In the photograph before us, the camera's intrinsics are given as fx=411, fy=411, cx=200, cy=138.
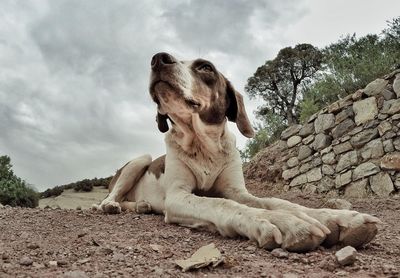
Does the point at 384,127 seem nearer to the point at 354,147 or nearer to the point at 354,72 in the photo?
the point at 354,147

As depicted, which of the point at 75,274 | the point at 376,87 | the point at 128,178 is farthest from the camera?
the point at 376,87

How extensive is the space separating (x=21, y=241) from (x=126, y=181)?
7.23 feet

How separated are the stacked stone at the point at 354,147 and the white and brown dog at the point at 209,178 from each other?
391 cm

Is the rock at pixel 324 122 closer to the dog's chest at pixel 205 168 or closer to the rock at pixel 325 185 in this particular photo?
the rock at pixel 325 185

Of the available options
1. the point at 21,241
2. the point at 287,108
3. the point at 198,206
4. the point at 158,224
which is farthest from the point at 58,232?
the point at 287,108

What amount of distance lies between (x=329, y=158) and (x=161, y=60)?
5768mm

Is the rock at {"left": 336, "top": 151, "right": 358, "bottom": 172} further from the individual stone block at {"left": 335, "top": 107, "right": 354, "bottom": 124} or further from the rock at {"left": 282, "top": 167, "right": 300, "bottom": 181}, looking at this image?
the rock at {"left": 282, "top": 167, "right": 300, "bottom": 181}

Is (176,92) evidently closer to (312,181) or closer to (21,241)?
(21,241)

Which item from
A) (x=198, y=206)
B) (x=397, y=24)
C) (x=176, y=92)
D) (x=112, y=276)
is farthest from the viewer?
(x=397, y=24)

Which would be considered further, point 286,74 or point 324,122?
point 286,74

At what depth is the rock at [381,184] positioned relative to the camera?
666 centimetres

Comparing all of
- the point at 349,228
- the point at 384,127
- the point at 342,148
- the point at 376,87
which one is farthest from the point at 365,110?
the point at 349,228

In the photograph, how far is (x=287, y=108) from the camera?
73.8 ft

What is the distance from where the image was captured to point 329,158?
26.7 feet
